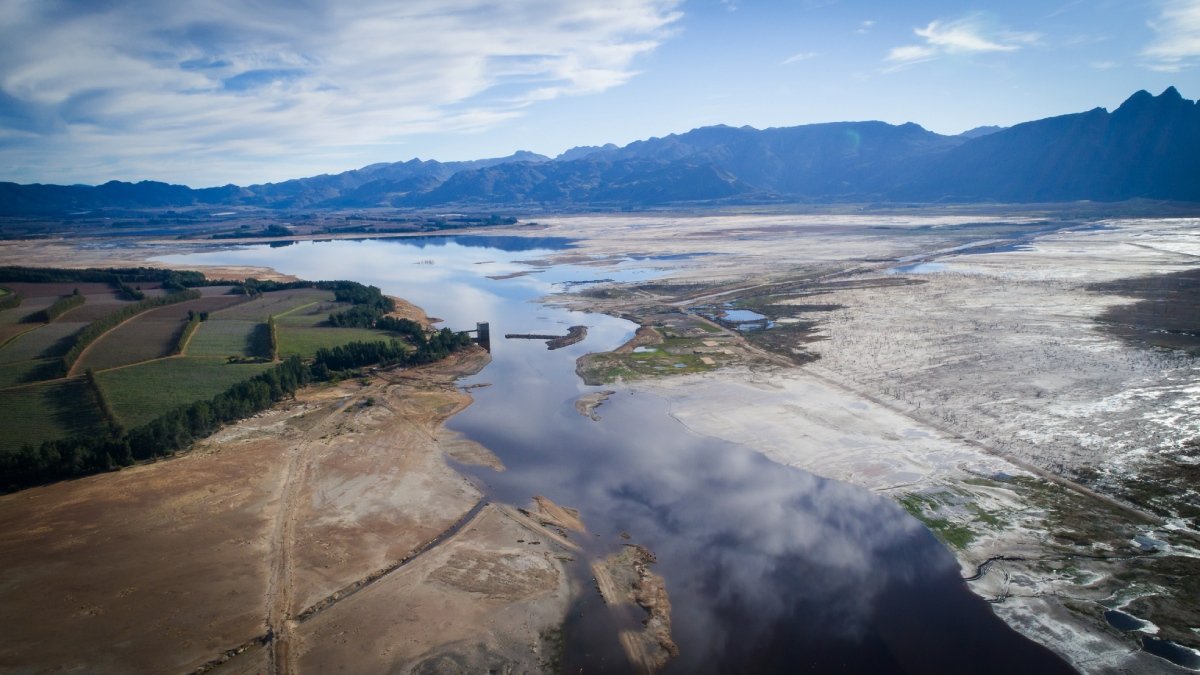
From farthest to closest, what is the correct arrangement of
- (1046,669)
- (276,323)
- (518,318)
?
1. (518,318)
2. (276,323)
3. (1046,669)

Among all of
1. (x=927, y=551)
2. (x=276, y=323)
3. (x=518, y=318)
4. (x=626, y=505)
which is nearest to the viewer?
(x=927, y=551)

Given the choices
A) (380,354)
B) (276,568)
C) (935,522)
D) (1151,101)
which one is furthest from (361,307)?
(1151,101)

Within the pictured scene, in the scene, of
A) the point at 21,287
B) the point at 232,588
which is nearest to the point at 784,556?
the point at 232,588

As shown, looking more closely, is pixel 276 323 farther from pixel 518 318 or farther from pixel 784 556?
pixel 784 556

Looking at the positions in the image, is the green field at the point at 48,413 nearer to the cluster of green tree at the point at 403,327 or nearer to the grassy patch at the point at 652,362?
the cluster of green tree at the point at 403,327

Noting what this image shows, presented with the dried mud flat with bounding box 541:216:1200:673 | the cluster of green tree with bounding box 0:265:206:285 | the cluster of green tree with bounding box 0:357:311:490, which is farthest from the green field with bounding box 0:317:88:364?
the dried mud flat with bounding box 541:216:1200:673

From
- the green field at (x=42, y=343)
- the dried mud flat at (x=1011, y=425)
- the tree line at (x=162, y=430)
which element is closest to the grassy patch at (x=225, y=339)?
the tree line at (x=162, y=430)
